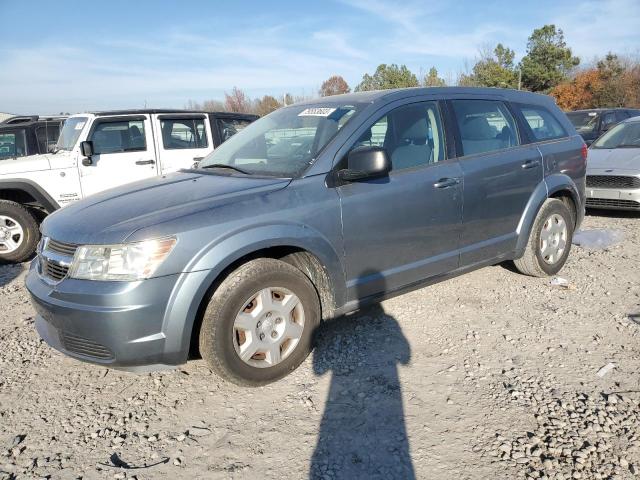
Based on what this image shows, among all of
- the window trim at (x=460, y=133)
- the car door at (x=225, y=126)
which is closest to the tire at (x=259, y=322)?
the window trim at (x=460, y=133)

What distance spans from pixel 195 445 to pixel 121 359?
606 millimetres

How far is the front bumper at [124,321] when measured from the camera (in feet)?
8.34

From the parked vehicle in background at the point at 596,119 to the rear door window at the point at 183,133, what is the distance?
9734mm

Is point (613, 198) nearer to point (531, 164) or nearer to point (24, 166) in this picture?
point (531, 164)

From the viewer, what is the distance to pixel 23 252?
20.4ft

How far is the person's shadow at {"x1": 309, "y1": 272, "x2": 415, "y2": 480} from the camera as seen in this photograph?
7.63 ft

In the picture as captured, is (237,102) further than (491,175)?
Yes

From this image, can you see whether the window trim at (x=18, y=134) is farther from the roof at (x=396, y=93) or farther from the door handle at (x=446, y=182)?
the door handle at (x=446, y=182)

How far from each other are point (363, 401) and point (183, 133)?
226 inches

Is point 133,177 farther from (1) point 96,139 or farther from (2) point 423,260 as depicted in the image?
(2) point 423,260

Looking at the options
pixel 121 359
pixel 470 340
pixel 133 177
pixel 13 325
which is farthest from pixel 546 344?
pixel 133 177

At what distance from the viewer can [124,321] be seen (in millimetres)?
2545

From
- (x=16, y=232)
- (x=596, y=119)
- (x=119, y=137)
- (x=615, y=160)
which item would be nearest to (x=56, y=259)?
(x=16, y=232)

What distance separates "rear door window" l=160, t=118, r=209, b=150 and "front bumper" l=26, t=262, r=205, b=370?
4.90 metres
